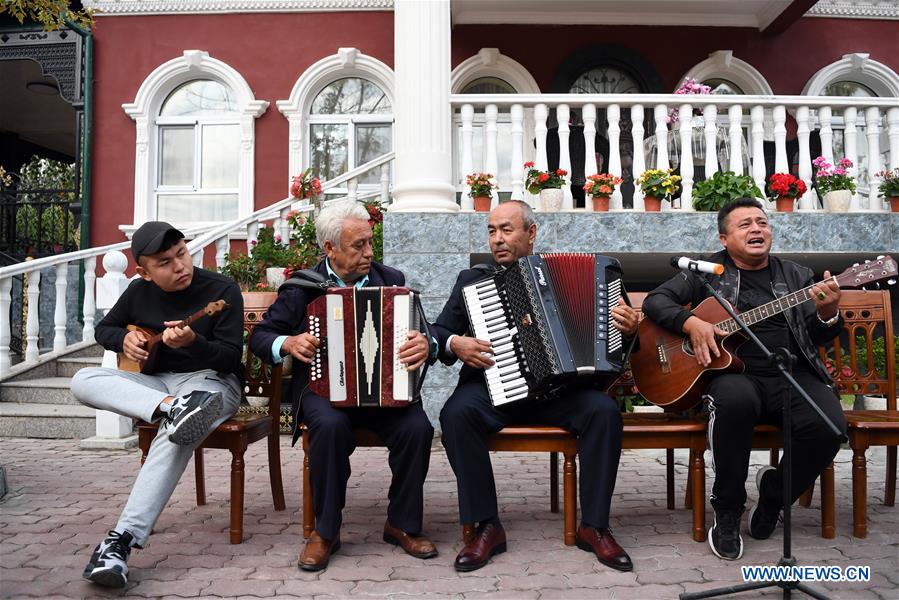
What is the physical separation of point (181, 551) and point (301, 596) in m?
0.84

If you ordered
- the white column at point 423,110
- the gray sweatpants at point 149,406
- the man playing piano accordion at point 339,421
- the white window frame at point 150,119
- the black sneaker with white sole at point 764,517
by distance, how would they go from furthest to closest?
the white window frame at point 150,119, the white column at point 423,110, the black sneaker with white sole at point 764,517, the man playing piano accordion at point 339,421, the gray sweatpants at point 149,406

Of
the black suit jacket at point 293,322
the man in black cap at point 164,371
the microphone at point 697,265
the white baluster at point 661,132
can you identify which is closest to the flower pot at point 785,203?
the white baluster at point 661,132

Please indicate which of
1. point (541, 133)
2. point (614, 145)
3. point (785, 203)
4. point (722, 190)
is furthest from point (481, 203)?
point (785, 203)

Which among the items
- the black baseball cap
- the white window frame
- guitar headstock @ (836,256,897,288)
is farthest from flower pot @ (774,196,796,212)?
the white window frame

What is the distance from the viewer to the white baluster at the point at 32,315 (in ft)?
22.5

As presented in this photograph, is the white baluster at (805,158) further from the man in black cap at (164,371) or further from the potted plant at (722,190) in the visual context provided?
the man in black cap at (164,371)

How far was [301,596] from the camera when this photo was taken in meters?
2.69

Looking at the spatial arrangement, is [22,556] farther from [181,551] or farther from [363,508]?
[363,508]

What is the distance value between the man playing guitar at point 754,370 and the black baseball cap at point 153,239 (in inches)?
93.3

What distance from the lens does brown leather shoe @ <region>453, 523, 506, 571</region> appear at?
9.70 ft

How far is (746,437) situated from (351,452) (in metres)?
1.80

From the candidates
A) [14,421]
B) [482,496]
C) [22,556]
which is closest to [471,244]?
[482,496]

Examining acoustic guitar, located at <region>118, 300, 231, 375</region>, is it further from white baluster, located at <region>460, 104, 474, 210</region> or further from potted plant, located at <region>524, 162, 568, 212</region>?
potted plant, located at <region>524, 162, 568, 212</region>

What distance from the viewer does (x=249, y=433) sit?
134 inches
